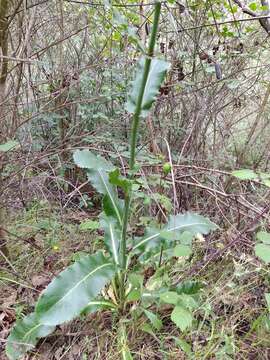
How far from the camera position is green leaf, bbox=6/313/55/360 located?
1824mm

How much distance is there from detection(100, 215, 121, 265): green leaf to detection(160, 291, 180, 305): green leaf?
1.19ft

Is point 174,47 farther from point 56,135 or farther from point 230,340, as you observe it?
point 230,340

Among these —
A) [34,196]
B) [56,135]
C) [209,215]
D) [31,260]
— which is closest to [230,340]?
[209,215]

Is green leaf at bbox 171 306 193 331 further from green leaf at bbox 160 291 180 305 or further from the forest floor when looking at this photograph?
the forest floor

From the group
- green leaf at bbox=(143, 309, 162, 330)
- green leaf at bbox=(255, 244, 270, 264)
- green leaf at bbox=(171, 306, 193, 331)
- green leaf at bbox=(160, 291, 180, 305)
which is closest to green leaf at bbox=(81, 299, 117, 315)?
green leaf at bbox=(143, 309, 162, 330)

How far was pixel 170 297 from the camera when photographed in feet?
6.08

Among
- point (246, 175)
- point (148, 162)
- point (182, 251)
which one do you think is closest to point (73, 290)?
point (182, 251)

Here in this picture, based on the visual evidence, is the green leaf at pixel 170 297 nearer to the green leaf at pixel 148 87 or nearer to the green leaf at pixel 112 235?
the green leaf at pixel 112 235

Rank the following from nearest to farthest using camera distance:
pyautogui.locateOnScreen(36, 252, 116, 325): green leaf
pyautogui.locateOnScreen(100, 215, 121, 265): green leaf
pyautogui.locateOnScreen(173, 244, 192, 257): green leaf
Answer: pyautogui.locateOnScreen(36, 252, 116, 325): green leaf < pyautogui.locateOnScreen(173, 244, 192, 257): green leaf < pyautogui.locateOnScreen(100, 215, 121, 265): green leaf

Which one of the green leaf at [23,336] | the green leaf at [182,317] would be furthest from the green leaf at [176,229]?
the green leaf at [23,336]

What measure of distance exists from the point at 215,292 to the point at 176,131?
1.89 metres

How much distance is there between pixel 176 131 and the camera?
358 cm

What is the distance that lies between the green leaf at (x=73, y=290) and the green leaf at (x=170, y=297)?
299mm

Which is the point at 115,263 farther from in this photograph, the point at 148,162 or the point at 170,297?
the point at 148,162
